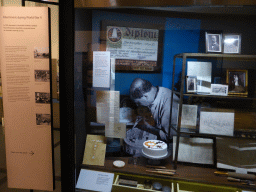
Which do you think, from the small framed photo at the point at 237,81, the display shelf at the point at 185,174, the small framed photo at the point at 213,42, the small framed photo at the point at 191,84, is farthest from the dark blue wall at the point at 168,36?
the display shelf at the point at 185,174

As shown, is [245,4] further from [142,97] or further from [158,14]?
[142,97]

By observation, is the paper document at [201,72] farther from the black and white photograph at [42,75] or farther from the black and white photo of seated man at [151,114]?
the black and white photograph at [42,75]

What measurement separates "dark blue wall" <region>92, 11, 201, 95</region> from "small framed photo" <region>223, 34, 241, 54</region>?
0.75ft

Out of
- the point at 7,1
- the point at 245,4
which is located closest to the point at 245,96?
the point at 245,4

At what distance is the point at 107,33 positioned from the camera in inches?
63.0

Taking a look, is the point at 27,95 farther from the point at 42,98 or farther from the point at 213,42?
the point at 213,42

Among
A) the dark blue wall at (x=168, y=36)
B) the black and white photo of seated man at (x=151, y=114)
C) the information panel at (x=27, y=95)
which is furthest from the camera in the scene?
the black and white photo of seated man at (x=151, y=114)

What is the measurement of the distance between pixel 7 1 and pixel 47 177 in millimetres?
1520

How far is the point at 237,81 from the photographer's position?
1.44m

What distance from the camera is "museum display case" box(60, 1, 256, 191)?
4.66ft

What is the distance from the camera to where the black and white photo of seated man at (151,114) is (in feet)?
5.44

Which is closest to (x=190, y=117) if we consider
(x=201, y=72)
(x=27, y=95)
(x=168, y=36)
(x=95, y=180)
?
(x=201, y=72)

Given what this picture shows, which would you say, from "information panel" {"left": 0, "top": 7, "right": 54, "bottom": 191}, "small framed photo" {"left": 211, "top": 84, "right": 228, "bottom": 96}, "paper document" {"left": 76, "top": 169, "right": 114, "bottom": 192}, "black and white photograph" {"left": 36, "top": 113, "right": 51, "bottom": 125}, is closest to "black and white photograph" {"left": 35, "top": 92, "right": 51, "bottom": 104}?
"information panel" {"left": 0, "top": 7, "right": 54, "bottom": 191}

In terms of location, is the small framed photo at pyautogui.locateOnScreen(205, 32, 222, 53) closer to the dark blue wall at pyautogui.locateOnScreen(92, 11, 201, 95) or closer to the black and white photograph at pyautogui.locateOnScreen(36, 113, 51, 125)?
the dark blue wall at pyautogui.locateOnScreen(92, 11, 201, 95)
